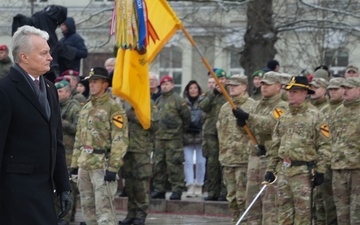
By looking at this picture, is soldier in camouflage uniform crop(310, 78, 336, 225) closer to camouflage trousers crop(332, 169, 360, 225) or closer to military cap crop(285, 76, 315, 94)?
camouflage trousers crop(332, 169, 360, 225)

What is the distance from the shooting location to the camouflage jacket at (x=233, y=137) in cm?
1428

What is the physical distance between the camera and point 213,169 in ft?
56.3

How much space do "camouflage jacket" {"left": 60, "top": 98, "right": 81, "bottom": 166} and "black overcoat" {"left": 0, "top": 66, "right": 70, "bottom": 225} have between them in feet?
22.3

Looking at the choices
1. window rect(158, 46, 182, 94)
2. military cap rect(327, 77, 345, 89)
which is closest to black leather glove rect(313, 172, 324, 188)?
military cap rect(327, 77, 345, 89)

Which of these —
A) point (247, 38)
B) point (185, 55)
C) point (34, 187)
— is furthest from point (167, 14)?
point (185, 55)

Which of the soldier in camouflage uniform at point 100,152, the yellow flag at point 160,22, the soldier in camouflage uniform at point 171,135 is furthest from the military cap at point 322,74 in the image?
the soldier in camouflage uniform at point 100,152

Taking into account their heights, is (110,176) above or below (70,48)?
below

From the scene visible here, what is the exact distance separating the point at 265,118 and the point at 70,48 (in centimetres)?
541

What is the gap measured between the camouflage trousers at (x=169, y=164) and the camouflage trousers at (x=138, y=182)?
1.77 meters

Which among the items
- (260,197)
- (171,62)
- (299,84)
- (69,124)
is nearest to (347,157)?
(299,84)

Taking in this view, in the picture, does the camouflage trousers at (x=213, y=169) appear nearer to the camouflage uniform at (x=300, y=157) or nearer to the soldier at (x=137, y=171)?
the soldier at (x=137, y=171)

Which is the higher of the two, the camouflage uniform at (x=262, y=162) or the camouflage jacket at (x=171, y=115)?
the camouflage jacket at (x=171, y=115)

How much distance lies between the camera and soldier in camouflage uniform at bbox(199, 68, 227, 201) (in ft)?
56.0

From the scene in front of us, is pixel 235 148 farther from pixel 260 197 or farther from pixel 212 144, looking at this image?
pixel 212 144
